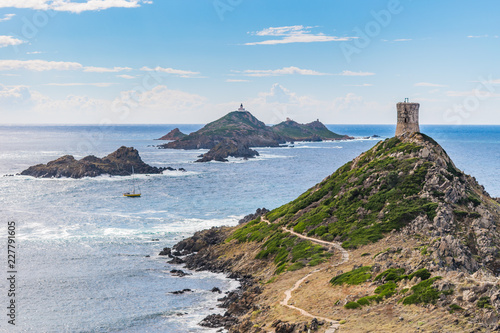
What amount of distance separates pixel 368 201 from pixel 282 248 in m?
14.5

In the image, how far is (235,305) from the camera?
51531mm

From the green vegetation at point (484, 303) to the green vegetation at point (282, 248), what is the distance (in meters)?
25.2

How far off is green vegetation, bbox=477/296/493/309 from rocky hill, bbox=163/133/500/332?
0.20 ft

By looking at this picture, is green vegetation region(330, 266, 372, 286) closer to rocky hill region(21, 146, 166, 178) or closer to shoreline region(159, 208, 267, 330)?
shoreline region(159, 208, 267, 330)

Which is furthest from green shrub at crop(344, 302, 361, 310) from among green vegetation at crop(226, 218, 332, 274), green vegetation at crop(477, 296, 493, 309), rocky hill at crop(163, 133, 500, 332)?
green vegetation at crop(226, 218, 332, 274)

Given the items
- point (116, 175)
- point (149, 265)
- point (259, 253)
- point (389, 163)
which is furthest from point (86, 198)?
point (389, 163)

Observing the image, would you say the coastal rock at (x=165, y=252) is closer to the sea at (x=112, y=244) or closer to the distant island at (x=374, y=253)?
the distant island at (x=374, y=253)

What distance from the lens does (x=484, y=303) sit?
1287 inches

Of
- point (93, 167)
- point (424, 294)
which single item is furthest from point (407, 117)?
point (93, 167)

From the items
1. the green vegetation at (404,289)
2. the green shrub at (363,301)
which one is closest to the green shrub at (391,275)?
the green vegetation at (404,289)

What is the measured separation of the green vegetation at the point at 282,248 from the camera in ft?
193

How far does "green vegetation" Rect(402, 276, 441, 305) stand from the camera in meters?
36.0

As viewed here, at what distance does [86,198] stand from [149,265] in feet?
218

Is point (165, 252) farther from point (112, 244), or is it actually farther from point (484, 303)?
point (484, 303)
